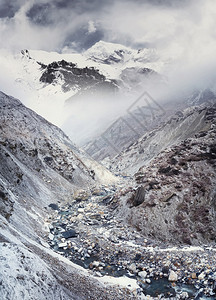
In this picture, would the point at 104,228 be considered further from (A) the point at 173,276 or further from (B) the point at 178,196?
(A) the point at 173,276

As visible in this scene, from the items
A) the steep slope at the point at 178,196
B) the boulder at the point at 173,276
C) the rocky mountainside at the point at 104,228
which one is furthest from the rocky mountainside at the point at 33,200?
the steep slope at the point at 178,196

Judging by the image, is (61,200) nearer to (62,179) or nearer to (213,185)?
(62,179)

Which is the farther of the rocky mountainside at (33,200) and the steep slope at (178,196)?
the steep slope at (178,196)

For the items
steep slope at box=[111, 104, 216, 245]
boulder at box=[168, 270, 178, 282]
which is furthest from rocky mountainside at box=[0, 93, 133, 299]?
steep slope at box=[111, 104, 216, 245]

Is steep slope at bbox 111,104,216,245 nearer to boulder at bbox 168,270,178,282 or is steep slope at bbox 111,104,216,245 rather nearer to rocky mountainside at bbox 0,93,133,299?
boulder at bbox 168,270,178,282

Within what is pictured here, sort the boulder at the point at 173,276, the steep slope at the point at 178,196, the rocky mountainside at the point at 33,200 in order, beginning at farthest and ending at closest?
the steep slope at the point at 178,196
the boulder at the point at 173,276
the rocky mountainside at the point at 33,200

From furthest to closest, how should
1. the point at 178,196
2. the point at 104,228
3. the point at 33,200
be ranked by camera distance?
the point at 33,200
the point at 178,196
the point at 104,228

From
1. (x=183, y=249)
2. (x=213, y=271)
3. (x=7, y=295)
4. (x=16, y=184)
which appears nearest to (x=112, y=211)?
(x=183, y=249)

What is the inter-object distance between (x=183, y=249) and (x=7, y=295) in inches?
798

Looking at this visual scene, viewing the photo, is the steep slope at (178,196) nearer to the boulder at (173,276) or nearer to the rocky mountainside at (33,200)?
the boulder at (173,276)

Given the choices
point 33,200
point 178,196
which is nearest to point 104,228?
point 178,196

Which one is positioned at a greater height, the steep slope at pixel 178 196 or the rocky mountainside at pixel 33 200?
the rocky mountainside at pixel 33 200

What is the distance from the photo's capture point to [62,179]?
177ft

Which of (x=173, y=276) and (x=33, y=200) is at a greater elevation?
(x=33, y=200)
